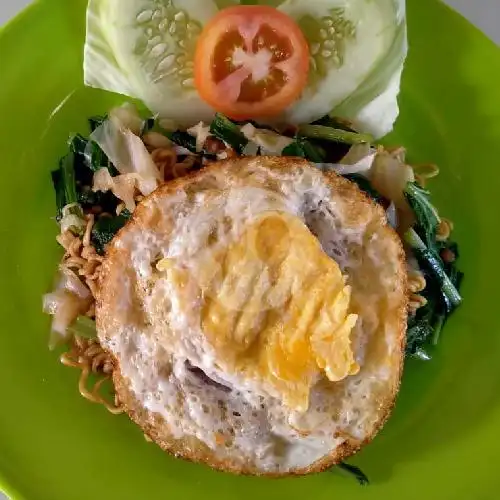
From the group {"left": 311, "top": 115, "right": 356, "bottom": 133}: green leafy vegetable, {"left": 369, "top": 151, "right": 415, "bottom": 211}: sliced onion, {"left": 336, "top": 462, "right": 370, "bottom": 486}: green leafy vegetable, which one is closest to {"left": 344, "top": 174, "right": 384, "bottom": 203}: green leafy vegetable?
{"left": 369, "top": 151, "right": 415, "bottom": 211}: sliced onion

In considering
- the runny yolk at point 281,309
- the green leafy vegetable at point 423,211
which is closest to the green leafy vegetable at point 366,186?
the green leafy vegetable at point 423,211

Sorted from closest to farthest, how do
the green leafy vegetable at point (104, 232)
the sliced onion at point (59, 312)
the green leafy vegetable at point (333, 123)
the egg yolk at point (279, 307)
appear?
the egg yolk at point (279, 307)
the sliced onion at point (59, 312)
the green leafy vegetable at point (104, 232)
the green leafy vegetable at point (333, 123)

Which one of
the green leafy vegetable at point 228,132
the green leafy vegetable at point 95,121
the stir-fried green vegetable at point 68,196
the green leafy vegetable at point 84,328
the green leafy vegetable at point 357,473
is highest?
the green leafy vegetable at point 95,121

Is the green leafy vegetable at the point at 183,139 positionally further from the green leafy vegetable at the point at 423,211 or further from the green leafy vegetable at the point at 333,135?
the green leafy vegetable at the point at 423,211

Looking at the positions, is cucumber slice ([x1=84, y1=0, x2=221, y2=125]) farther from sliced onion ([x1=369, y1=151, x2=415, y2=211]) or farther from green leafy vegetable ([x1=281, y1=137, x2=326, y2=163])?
sliced onion ([x1=369, y1=151, x2=415, y2=211])

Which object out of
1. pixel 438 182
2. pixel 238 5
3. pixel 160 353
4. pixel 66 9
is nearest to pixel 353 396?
pixel 160 353

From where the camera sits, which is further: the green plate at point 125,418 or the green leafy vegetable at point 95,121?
the green leafy vegetable at point 95,121

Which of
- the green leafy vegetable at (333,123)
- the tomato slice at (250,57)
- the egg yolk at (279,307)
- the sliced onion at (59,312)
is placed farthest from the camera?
the green leafy vegetable at (333,123)

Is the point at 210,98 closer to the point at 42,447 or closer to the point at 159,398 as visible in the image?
the point at 159,398
